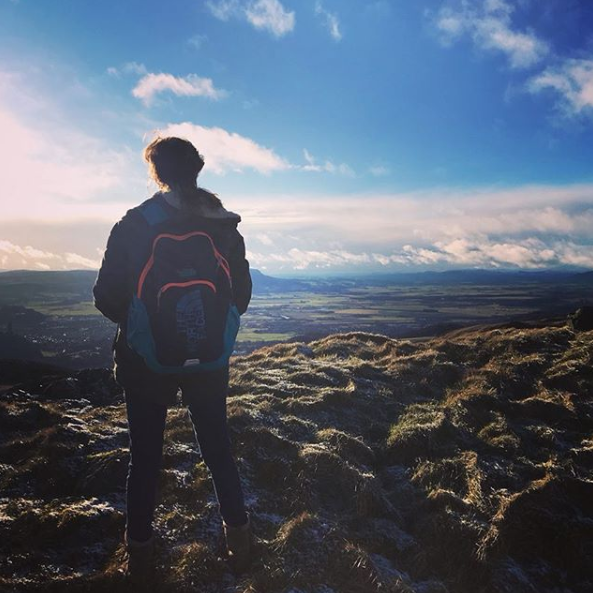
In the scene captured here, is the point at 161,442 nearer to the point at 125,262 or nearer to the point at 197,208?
the point at 125,262

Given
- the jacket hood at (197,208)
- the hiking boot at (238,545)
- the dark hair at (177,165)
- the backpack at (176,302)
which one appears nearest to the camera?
the backpack at (176,302)

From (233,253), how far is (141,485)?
252 centimetres

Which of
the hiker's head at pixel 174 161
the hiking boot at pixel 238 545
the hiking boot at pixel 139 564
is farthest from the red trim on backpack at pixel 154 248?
the hiking boot at pixel 238 545

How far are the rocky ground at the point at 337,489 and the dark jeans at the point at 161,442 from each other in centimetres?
68

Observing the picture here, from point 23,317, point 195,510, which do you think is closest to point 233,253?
point 195,510

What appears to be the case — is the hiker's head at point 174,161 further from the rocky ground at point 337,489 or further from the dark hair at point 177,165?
the rocky ground at point 337,489

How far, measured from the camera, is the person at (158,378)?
3922mm

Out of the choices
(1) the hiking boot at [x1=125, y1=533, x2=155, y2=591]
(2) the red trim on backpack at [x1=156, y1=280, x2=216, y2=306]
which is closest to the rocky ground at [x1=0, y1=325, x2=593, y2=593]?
(1) the hiking boot at [x1=125, y1=533, x2=155, y2=591]

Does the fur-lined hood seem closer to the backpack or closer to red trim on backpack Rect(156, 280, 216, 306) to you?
the backpack

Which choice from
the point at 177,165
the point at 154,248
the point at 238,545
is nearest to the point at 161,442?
the point at 238,545

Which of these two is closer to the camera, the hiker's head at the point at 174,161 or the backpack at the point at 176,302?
the backpack at the point at 176,302

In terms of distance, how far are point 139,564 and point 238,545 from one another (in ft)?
3.28

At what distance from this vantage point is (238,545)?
4551 millimetres

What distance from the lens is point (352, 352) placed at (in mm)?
14680
